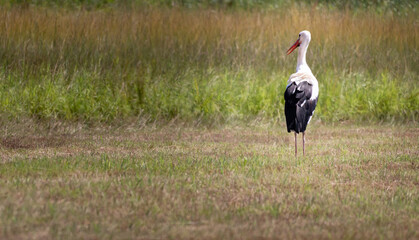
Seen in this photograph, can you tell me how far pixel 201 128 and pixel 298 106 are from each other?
267cm

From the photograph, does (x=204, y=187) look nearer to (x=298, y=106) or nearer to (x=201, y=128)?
(x=298, y=106)

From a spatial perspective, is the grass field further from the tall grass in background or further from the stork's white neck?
the tall grass in background

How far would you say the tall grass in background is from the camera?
10.1 meters

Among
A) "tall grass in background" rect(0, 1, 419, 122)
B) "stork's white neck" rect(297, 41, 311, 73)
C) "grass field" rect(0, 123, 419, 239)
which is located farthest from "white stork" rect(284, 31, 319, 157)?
"tall grass in background" rect(0, 1, 419, 122)

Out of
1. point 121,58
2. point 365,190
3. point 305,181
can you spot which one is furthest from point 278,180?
point 121,58

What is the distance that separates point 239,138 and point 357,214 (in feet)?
13.5

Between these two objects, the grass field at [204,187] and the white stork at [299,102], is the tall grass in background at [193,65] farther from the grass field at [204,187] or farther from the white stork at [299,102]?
→ the white stork at [299,102]

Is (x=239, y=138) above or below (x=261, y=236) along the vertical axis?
below

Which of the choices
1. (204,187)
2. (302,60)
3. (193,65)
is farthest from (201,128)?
(204,187)

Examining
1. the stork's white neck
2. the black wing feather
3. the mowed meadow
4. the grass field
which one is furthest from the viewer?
the stork's white neck

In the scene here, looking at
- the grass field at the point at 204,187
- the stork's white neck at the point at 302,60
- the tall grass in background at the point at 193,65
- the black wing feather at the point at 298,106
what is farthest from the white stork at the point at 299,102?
the tall grass in background at the point at 193,65

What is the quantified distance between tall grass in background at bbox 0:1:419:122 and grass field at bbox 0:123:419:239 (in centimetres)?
125

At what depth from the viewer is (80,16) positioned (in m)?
12.1

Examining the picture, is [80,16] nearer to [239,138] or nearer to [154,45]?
[154,45]
